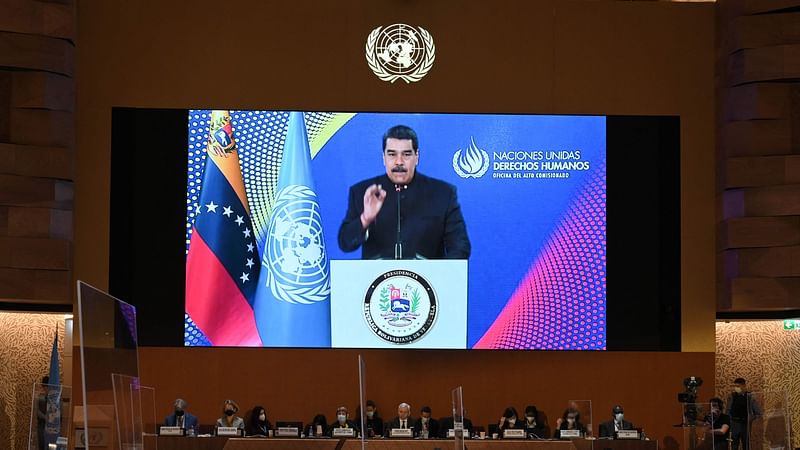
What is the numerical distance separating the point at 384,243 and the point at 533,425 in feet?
8.67

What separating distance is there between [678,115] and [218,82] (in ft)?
17.9

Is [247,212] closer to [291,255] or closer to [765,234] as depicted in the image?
[291,255]

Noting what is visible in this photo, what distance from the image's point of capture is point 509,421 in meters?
12.6

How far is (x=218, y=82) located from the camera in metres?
13.7

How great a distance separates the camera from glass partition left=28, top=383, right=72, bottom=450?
32.0 feet

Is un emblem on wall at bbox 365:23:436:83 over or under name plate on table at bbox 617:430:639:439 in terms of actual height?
over

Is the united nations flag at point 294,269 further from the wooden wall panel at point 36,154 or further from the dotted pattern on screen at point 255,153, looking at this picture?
the wooden wall panel at point 36,154

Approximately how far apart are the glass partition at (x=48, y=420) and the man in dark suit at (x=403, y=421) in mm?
3764

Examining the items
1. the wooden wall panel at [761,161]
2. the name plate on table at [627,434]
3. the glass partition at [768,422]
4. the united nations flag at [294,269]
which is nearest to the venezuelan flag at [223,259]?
the united nations flag at [294,269]

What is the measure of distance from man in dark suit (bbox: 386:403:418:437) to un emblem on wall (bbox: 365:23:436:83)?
3848 mm

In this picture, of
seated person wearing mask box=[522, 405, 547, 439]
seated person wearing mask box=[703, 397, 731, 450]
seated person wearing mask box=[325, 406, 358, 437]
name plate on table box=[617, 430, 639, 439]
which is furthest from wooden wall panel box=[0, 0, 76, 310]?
seated person wearing mask box=[703, 397, 731, 450]

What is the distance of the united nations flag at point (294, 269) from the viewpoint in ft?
43.6

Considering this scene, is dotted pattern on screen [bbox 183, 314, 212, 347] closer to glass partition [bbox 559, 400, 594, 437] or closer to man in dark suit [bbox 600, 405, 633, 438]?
glass partition [bbox 559, 400, 594, 437]

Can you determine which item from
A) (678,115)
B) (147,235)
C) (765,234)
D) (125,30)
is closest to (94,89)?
(125,30)
